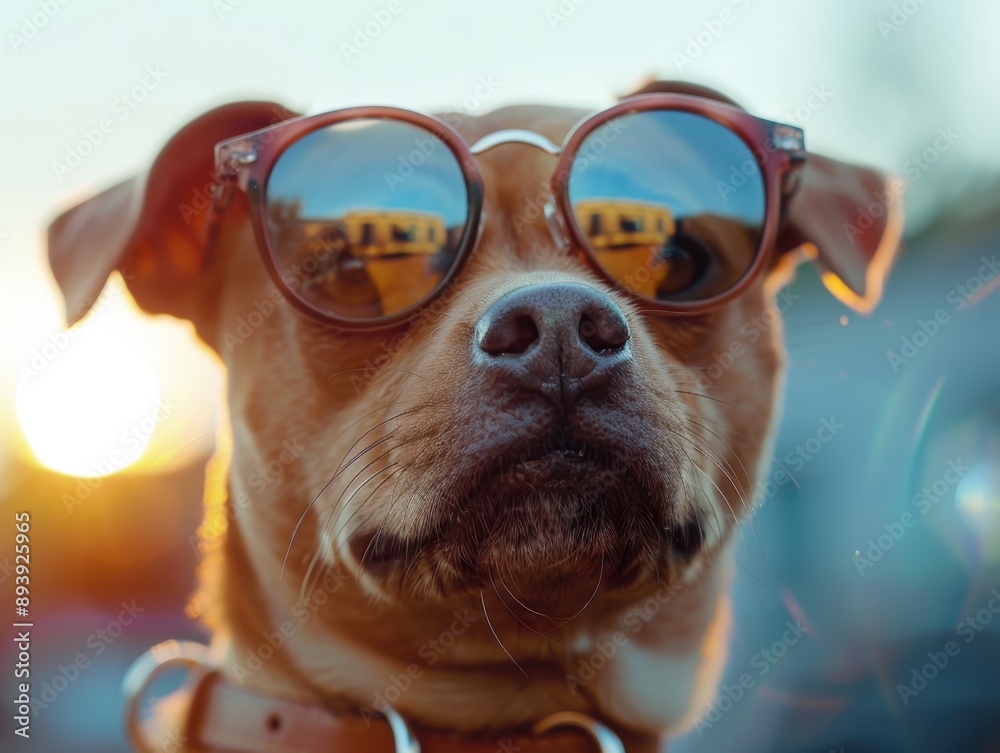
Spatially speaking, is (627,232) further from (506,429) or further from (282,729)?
(282,729)

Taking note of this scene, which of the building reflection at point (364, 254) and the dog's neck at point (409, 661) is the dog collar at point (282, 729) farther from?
the building reflection at point (364, 254)

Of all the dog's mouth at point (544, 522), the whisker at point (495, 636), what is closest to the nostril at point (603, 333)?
the dog's mouth at point (544, 522)

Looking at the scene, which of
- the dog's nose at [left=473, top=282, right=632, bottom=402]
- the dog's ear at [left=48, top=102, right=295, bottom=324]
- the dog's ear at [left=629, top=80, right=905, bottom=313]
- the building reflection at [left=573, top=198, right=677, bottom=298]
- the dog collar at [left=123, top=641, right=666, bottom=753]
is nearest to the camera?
the dog's nose at [left=473, top=282, right=632, bottom=402]

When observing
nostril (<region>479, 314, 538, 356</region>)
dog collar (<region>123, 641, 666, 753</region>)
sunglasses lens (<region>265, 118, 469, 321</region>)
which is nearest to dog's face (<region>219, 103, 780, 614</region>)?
nostril (<region>479, 314, 538, 356</region>)

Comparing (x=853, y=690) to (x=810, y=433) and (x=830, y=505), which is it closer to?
(x=830, y=505)

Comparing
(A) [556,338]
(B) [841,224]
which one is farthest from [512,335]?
(B) [841,224]

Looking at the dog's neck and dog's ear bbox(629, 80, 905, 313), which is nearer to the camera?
the dog's neck

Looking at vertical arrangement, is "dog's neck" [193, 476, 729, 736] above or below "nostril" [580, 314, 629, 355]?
below

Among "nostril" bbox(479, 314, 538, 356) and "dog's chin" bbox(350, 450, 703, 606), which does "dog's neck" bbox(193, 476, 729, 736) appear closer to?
"dog's chin" bbox(350, 450, 703, 606)
